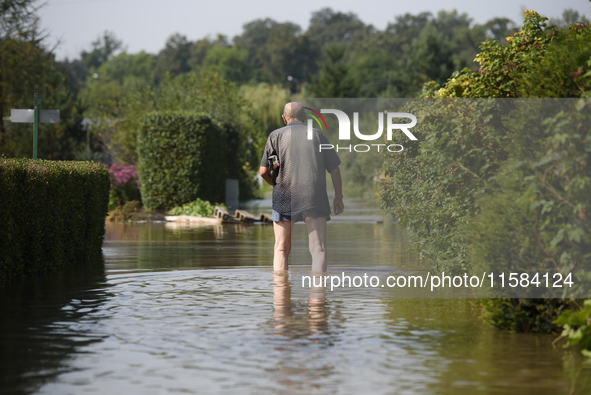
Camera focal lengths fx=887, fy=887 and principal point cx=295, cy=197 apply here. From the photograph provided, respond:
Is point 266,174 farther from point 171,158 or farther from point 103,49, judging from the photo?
point 103,49

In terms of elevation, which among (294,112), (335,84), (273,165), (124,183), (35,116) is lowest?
(273,165)

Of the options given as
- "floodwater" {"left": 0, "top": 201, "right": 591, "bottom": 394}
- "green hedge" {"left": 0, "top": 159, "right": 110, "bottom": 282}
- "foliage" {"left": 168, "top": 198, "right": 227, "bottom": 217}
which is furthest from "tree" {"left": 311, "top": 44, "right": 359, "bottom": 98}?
"floodwater" {"left": 0, "top": 201, "right": 591, "bottom": 394}

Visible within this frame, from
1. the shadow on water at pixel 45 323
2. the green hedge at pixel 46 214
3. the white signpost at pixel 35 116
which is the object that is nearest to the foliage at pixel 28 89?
the white signpost at pixel 35 116

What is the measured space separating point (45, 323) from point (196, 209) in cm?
1844

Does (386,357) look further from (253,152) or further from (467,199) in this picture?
(253,152)

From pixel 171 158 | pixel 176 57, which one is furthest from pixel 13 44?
pixel 176 57

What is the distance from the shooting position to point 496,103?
9.33 m

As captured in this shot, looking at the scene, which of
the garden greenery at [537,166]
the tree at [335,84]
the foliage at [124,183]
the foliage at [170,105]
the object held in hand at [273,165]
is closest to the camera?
the garden greenery at [537,166]

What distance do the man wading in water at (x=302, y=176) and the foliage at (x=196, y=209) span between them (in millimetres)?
15367

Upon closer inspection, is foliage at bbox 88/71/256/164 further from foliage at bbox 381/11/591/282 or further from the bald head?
the bald head

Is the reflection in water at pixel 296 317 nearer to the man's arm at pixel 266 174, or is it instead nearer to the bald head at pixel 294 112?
the man's arm at pixel 266 174

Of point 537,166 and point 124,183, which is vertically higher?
point 124,183

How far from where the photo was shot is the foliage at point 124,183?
93.9 feet

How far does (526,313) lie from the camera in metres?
7.44
